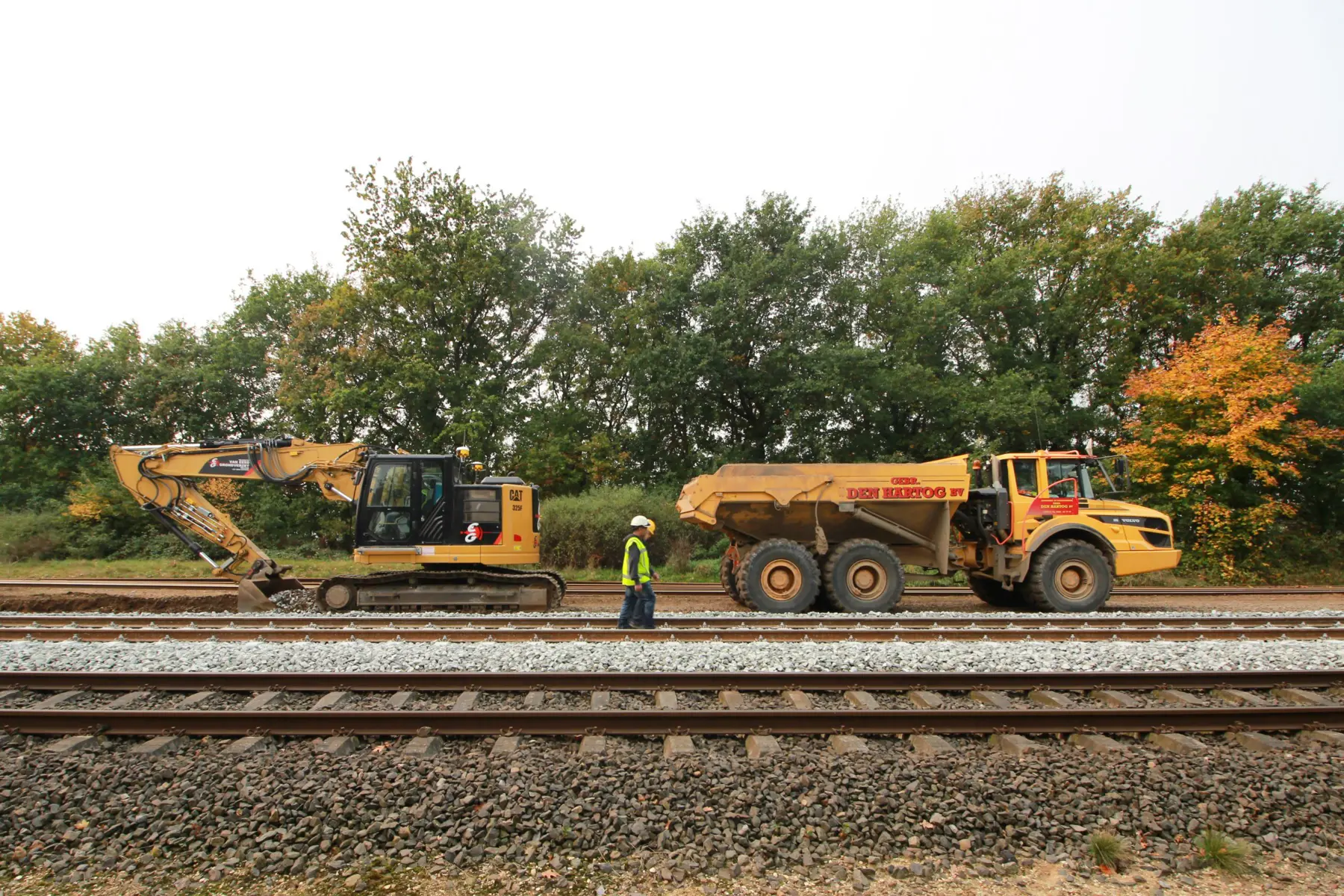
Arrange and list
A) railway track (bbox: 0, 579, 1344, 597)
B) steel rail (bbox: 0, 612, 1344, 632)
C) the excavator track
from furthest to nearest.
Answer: railway track (bbox: 0, 579, 1344, 597)
the excavator track
steel rail (bbox: 0, 612, 1344, 632)

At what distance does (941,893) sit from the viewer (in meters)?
3.92

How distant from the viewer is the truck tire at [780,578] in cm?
1181

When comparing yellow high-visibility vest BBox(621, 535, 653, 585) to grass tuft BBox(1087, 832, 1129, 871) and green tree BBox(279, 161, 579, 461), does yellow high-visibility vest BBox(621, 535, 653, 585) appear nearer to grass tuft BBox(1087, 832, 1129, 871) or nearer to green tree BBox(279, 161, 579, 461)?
grass tuft BBox(1087, 832, 1129, 871)

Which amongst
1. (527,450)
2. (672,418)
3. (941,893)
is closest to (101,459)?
(527,450)

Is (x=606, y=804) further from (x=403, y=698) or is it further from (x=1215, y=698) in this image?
(x=1215, y=698)

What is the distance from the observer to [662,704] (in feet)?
20.7

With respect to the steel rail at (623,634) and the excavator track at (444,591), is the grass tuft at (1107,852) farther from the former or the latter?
the excavator track at (444,591)

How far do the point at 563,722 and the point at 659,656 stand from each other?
2.12m

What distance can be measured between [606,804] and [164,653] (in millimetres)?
5868

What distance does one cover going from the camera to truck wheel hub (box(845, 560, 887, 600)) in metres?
12.0

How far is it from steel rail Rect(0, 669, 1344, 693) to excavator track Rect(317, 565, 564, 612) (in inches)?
206

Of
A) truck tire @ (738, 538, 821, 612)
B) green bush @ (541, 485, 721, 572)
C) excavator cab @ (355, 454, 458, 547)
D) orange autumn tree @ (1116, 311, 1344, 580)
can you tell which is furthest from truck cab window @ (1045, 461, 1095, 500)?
excavator cab @ (355, 454, 458, 547)

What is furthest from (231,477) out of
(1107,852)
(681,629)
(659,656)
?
(1107,852)

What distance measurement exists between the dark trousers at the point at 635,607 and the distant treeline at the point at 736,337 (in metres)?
13.0
